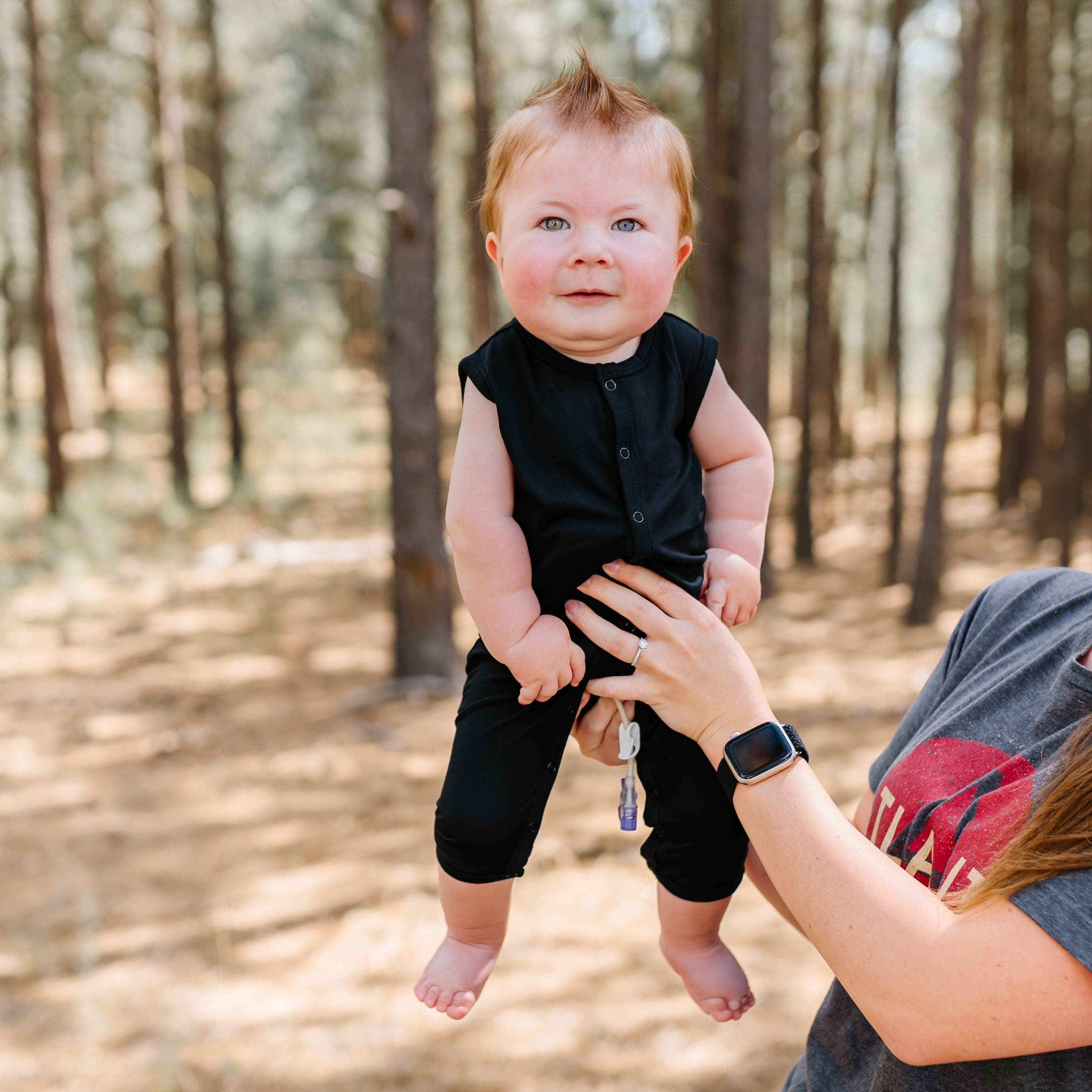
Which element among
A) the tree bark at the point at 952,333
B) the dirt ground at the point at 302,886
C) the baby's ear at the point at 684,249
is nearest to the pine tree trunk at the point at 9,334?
the dirt ground at the point at 302,886

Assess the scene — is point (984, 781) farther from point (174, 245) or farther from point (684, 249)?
point (174, 245)

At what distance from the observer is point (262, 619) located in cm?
924

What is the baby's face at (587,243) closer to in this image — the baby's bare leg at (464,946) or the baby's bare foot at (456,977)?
the baby's bare leg at (464,946)

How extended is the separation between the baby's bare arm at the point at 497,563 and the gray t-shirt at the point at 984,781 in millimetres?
570

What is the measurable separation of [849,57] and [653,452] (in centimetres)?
1546

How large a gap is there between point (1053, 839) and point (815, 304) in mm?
11080

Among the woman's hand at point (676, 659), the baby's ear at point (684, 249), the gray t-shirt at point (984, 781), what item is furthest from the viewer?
the baby's ear at point (684, 249)

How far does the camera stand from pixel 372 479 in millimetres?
16141

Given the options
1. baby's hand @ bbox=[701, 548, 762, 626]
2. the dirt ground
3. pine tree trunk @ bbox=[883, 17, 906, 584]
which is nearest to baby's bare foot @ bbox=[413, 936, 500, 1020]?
baby's hand @ bbox=[701, 548, 762, 626]

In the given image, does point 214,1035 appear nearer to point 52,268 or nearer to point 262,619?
point 262,619

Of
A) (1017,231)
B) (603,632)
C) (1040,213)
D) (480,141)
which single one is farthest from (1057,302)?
(603,632)

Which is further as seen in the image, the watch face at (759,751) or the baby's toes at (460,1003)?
the baby's toes at (460,1003)

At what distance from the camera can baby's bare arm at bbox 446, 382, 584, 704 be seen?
61.1 inches

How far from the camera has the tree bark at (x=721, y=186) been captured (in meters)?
10.0
